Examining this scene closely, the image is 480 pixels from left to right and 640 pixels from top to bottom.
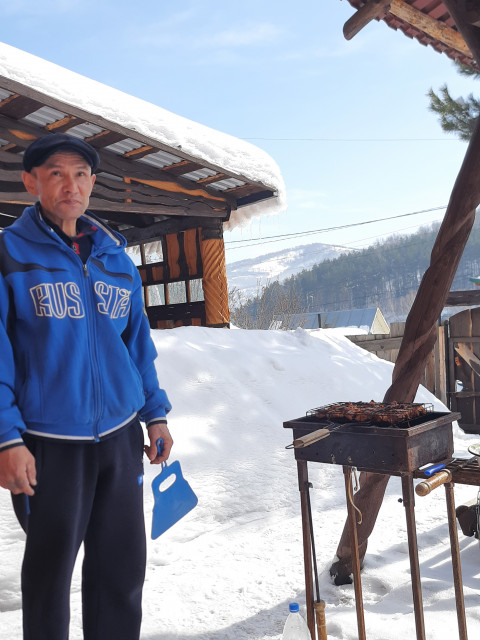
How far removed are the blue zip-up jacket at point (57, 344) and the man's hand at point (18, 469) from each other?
0.10ft

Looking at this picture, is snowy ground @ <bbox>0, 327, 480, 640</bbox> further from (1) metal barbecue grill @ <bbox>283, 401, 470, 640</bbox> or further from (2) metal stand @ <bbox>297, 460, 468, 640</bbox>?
(1) metal barbecue grill @ <bbox>283, 401, 470, 640</bbox>

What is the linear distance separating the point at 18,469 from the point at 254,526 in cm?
287

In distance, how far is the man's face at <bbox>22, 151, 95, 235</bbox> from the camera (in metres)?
1.98

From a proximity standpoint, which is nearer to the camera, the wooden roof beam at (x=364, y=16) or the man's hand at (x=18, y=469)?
the man's hand at (x=18, y=469)

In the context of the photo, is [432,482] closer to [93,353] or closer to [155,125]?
[93,353]

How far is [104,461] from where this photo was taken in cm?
193

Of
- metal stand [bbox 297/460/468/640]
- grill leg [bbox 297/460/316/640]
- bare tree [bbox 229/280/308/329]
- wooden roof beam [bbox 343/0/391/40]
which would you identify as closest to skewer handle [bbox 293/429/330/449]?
metal stand [bbox 297/460/468/640]

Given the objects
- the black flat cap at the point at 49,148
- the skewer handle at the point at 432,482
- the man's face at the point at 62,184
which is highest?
the black flat cap at the point at 49,148

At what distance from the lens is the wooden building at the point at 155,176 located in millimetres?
7039

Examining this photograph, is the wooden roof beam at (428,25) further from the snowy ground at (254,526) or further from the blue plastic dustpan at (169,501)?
the snowy ground at (254,526)

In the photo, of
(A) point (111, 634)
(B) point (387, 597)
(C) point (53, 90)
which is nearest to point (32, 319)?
(A) point (111, 634)

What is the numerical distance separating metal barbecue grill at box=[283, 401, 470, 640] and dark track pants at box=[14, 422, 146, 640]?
662mm

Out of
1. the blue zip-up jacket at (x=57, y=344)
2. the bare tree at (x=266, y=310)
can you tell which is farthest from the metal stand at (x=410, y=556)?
the bare tree at (x=266, y=310)

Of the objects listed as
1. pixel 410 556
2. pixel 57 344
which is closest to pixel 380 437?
pixel 410 556
